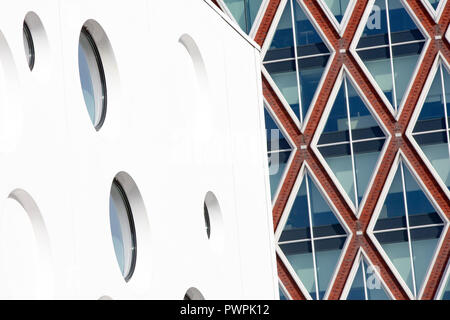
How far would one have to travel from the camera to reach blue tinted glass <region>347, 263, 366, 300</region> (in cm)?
4303

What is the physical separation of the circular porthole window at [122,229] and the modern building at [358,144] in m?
24.4

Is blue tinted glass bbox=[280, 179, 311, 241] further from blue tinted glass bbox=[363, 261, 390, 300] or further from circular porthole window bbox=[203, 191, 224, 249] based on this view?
circular porthole window bbox=[203, 191, 224, 249]

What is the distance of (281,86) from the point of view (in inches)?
1757

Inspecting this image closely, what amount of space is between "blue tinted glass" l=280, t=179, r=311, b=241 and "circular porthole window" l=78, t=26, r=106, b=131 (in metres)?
25.0

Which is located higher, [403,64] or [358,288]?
[403,64]

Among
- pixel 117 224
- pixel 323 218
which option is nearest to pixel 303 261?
pixel 323 218

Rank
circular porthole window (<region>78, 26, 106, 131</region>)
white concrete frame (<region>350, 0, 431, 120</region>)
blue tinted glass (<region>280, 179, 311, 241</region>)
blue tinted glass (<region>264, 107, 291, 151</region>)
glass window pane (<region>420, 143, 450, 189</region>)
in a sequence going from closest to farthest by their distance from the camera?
circular porthole window (<region>78, 26, 106, 131</region>)
glass window pane (<region>420, 143, 450, 189</region>)
white concrete frame (<region>350, 0, 431, 120</region>)
blue tinted glass (<region>280, 179, 311, 241</region>)
blue tinted glass (<region>264, 107, 291, 151</region>)

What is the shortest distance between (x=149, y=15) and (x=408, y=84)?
2384 cm

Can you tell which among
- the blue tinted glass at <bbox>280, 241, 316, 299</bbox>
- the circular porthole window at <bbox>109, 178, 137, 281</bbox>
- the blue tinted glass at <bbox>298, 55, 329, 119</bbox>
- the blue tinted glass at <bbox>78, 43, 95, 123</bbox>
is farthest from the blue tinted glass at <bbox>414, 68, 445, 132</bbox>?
the blue tinted glass at <bbox>78, 43, 95, 123</bbox>

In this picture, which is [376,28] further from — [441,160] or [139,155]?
[139,155]

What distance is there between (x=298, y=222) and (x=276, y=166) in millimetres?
2293

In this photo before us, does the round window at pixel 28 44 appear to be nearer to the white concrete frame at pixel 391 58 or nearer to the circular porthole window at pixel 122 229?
the circular porthole window at pixel 122 229

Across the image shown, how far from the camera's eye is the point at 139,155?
19406 mm
